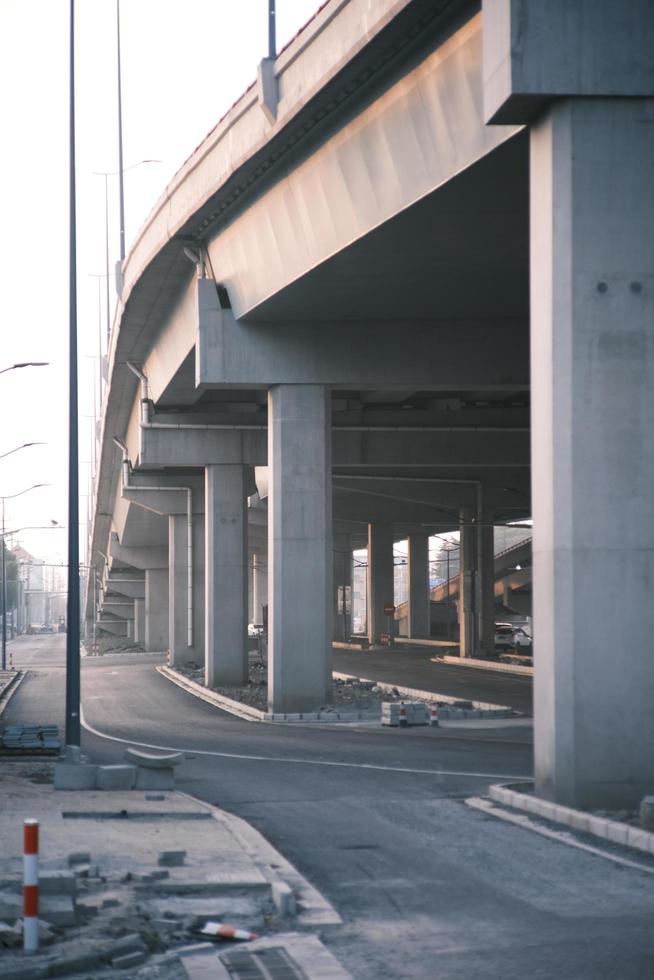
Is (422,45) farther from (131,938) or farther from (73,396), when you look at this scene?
(131,938)

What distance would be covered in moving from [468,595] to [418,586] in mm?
36679

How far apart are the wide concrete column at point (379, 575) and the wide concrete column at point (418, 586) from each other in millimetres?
10702

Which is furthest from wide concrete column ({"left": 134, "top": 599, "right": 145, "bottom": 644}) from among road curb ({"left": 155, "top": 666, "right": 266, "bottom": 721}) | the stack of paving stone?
the stack of paving stone

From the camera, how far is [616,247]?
15719 mm

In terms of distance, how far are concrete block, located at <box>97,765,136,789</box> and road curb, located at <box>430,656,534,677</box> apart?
3580 centimetres

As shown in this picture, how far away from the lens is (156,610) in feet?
333

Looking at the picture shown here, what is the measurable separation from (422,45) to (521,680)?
34.2 metres

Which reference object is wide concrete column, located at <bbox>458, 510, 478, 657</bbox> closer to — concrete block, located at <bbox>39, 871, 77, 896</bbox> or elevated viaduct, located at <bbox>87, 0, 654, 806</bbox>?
elevated viaduct, located at <bbox>87, 0, 654, 806</bbox>

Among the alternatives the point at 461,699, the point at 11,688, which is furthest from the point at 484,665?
the point at 461,699

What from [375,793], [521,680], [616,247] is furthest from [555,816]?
[521,680]

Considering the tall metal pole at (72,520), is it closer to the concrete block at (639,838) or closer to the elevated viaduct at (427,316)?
the elevated viaduct at (427,316)

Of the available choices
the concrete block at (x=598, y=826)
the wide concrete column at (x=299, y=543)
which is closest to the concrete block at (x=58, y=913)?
the concrete block at (x=598, y=826)

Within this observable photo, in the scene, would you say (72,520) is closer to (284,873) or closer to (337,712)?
(337,712)

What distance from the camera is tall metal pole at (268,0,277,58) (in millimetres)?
27745
